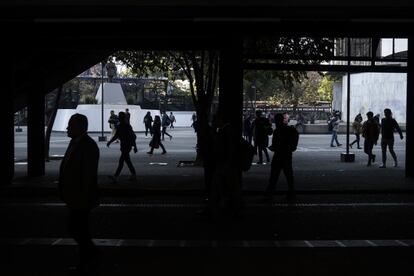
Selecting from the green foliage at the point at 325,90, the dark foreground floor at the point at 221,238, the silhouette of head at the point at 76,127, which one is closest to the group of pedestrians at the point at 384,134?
the dark foreground floor at the point at 221,238

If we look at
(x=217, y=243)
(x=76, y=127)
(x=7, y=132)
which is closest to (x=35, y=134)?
(x=7, y=132)

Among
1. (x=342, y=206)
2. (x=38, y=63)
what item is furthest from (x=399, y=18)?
(x=38, y=63)

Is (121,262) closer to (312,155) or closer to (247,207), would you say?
(247,207)

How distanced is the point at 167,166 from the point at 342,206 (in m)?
8.34

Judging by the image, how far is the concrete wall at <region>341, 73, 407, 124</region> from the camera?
4434 centimetres

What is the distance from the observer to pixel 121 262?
23.4 ft

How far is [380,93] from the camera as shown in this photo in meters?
46.5

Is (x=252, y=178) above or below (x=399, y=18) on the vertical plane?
below

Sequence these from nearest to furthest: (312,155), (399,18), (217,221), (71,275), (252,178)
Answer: (71,275) → (217,221) → (399,18) → (252,178) → (312,155)

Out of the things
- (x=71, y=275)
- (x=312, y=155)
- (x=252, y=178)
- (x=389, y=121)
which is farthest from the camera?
(x=312, y=155)

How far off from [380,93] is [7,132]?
36138 mm

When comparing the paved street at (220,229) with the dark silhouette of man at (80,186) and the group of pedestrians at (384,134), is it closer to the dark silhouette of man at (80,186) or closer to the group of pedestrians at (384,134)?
the dark silhouette of man at (80,186)

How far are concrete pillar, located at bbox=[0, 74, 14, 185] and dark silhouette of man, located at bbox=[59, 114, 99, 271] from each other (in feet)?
27.6

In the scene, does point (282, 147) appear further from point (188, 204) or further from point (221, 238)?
point (221, 238)
